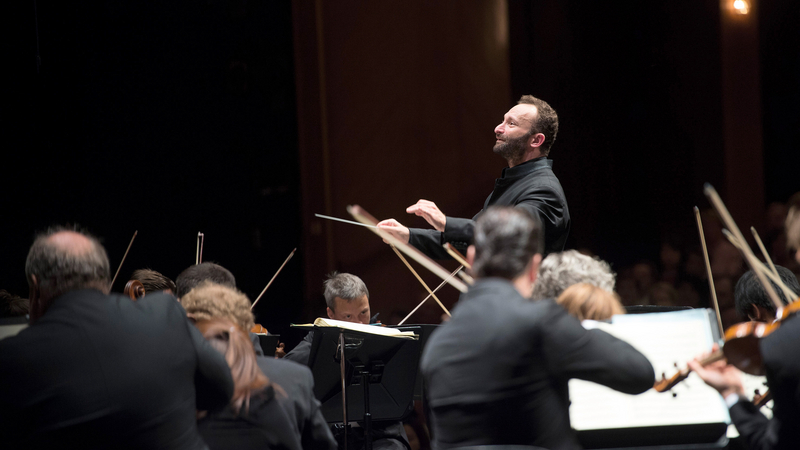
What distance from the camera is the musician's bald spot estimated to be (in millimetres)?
1669

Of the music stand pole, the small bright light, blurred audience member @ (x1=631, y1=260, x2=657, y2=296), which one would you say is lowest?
the music stand pole

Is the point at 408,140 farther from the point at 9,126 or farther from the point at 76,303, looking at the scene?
the point at 76,303

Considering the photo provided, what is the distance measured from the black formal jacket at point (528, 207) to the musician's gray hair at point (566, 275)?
625mm

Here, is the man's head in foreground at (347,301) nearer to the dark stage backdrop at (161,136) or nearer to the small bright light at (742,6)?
the dark stage backdrop at (161,136)

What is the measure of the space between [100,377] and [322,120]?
350 centimetres

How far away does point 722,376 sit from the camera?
159 cm

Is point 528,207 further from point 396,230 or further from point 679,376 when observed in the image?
point 679,376

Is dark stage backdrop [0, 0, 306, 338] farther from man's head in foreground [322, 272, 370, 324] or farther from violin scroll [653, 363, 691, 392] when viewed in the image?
violin scroll [653, 363, 691, 392]

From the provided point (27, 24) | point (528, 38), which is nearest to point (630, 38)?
point (528, 38)

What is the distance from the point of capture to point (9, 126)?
13.7 ft

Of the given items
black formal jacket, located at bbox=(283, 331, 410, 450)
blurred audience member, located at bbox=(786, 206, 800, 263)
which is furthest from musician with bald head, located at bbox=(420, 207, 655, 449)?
black formal jacket, located at bbox=(283, 331, 410, 450)

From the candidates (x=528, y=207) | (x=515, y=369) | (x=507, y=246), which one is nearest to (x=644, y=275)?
(x=528, y=207)

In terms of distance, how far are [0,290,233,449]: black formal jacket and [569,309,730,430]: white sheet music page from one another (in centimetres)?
86

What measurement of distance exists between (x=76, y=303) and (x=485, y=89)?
11.8 feet
